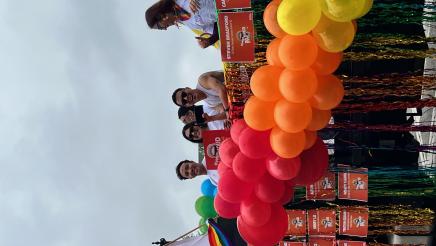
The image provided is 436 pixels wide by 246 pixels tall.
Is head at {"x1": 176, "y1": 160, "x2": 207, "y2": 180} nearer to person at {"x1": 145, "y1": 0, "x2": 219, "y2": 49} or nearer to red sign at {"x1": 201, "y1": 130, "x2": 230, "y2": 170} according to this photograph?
red sign at {"x1": 201, "y1": 130, "x2": 230, "y2": 170}

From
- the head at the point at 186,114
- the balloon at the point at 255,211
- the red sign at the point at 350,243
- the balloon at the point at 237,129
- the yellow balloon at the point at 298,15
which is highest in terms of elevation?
the yellow balloon at the point at 298,15

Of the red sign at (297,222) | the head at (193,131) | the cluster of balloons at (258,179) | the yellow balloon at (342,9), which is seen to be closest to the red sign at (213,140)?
the head at (193,131)

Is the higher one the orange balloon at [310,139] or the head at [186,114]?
the head at [186,114]

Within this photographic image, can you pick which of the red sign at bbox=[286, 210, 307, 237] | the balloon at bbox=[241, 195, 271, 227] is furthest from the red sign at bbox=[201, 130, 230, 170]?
the red sign at bbox=[286, 210, 307, 237]

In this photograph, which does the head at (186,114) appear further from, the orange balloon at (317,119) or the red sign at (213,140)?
the orange balloon at (317,119)

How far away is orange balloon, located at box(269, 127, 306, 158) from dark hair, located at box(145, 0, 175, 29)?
6.07ft

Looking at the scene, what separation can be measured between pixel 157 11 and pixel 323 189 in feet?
8.86

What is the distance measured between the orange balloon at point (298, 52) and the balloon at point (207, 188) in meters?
3.27

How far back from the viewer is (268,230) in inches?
199

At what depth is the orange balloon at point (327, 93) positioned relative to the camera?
184 inches

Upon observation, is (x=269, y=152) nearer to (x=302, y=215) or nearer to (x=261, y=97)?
(x=261, y=97)

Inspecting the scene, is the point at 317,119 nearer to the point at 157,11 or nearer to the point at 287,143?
the point at 287,143

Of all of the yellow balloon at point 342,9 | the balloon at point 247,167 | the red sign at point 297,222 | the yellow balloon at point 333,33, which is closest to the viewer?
the yellow balloon at point 342,9

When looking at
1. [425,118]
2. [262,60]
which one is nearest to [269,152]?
[262,60]
